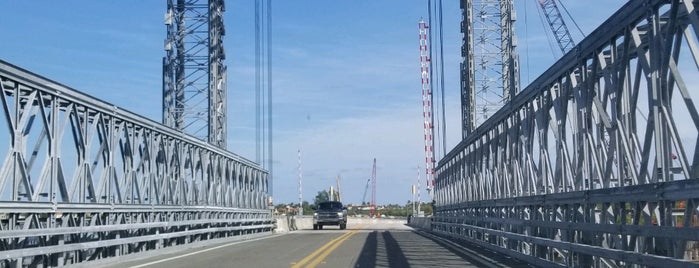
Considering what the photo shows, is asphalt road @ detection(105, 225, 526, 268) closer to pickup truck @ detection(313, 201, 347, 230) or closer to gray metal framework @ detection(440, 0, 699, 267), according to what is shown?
gray metal framework @ detection(440, 0, 699, 267)

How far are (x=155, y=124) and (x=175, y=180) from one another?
3.94 meters

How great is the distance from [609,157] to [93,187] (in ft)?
39.2

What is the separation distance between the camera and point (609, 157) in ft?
40.5

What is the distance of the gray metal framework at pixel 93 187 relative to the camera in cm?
1507

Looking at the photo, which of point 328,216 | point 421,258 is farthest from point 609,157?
point 328,216

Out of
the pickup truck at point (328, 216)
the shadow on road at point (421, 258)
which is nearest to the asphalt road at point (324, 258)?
the shadow on road at point (421, 258)

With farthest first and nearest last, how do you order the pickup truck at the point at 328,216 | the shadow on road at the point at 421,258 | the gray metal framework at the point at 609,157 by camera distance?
the pickup truck at the point at 328,216
the shadow on road at the point at 421,258
the gray metal framework at the point at 609,157

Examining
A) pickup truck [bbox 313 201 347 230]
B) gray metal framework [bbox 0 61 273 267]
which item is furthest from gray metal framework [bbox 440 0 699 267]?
pickup truck [bbox 313 201 347 230]

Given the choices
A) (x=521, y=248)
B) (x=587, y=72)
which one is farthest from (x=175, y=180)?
(x=587, y=72)

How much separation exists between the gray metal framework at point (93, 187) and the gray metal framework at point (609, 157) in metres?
9.38

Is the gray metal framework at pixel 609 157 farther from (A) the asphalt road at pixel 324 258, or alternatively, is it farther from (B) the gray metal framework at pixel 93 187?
(B) the gray metal framework at pixel 93 187

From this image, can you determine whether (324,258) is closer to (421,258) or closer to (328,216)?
(421,258)

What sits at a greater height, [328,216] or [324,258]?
[328,216]

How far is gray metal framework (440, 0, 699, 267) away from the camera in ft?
32.8
